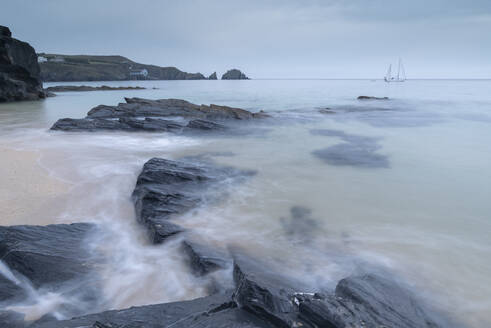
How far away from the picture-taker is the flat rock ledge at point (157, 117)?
44.7ft

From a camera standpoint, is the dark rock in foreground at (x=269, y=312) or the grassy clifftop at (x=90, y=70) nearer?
the dark rock in foreground at (x=269, y=312)

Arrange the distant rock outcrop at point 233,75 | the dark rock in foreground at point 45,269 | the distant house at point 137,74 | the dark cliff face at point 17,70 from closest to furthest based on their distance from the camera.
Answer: the dark rock in foreground at point 45,269 < the dark cliff face at point 17,70 < the distant house at point 137,74 < the distant rock outcrop at point 233,75

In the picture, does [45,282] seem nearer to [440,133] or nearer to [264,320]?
[264,320]

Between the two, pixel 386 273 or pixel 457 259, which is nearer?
pixel 386 273

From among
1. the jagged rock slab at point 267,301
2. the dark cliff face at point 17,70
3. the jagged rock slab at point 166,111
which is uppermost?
the dark cliff face at point 17,70

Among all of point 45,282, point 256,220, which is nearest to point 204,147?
point 256,220

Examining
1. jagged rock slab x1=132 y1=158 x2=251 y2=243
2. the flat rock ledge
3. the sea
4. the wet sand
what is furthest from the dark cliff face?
jagged rock slab x1=132 y1=158 x2=251 y2=243

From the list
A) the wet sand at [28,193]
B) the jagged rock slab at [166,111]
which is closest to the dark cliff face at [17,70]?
the jagged rock slab at [166,111]

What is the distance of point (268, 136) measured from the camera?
13242 millimetres

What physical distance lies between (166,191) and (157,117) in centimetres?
1408

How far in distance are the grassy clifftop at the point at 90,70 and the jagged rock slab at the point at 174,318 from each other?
107 m

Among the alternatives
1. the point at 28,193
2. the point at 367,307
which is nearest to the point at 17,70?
the point at 28,193

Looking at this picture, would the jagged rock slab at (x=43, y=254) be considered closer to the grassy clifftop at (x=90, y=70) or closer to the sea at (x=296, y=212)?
the sea at (x=296, y=212)

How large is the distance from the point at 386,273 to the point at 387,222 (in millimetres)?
1573
